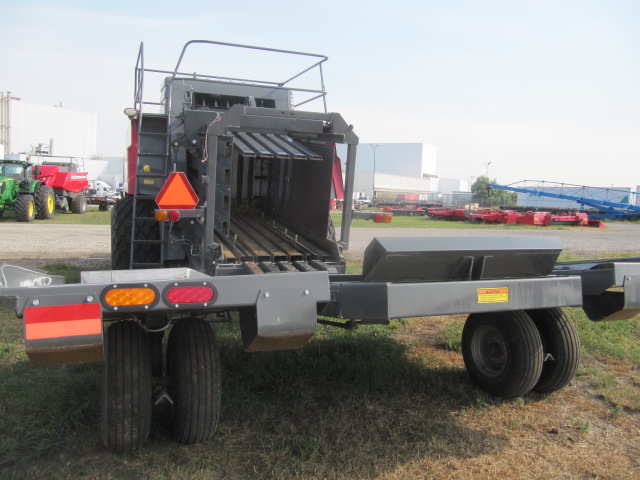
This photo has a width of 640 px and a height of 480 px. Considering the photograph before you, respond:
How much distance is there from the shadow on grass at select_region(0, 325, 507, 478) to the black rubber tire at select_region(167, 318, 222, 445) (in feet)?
0.39

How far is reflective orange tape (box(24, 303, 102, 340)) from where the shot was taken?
2564 millimetres

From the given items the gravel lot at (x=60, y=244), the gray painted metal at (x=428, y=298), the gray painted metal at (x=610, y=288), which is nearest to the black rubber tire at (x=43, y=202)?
the gravel lot at (x=60, y=244)

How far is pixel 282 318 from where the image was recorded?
9.70 ft

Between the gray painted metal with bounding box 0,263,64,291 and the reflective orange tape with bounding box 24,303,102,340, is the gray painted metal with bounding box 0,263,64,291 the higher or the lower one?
the higher one

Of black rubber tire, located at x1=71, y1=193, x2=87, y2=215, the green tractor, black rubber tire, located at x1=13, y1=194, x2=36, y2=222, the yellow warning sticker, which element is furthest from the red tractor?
the yellow warning sticker

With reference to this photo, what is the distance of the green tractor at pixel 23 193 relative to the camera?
18406mm

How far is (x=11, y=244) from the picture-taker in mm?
12156

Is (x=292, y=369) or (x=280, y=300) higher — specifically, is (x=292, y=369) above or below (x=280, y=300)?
below

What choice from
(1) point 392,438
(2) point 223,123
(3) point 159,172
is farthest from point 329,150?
(1) point 392,438

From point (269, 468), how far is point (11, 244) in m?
11.1

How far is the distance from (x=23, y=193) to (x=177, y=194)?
58.3 feet

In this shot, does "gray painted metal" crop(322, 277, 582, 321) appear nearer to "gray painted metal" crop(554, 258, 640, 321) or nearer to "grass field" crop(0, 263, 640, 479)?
"gray painted metal" crop(554, 258, 640, 321)

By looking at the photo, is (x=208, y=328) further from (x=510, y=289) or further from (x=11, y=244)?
(x=11, y=244)

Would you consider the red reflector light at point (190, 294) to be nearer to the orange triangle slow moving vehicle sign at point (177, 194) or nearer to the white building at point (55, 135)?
the orange triangle slow moving vehicle sign at point (177, 194)
